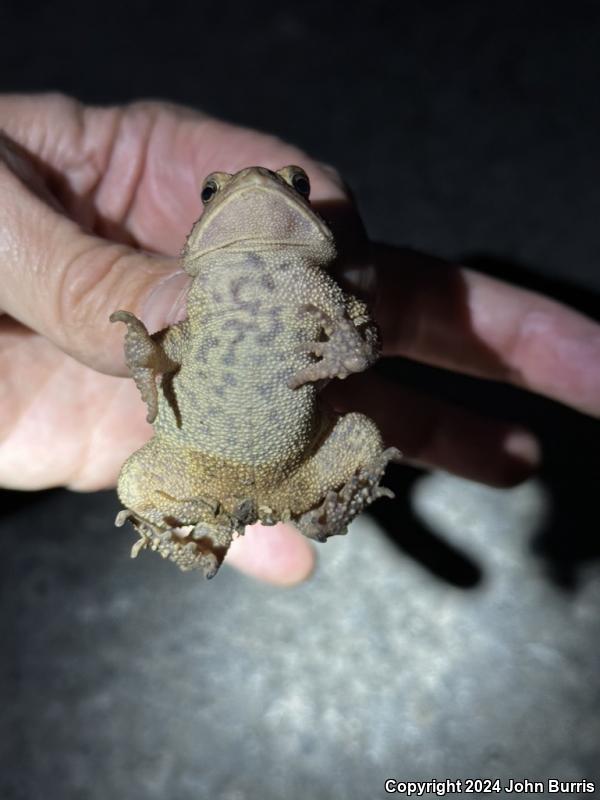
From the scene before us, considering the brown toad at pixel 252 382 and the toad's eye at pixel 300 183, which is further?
the toad's eye at pixel 300 183

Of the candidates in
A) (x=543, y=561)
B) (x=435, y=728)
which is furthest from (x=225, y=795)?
(x=543, y=561)

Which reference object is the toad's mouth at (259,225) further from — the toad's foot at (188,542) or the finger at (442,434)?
the finger at (442,434)

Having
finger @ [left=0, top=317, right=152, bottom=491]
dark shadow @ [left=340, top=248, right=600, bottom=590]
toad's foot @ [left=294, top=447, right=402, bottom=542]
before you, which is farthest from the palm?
toad's foot @ [left=294, top=447, right=402, bottom=542]

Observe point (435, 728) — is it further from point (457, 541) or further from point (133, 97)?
point (133, 97)

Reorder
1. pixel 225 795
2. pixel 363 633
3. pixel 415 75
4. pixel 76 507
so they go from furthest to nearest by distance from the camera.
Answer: pixel 415 75 < pixel 76 507 < pixel 363 633 < pixel 225 795

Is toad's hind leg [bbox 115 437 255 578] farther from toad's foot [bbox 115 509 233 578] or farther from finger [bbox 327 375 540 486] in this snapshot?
Answer: finger [bbox 327 375 540 486]

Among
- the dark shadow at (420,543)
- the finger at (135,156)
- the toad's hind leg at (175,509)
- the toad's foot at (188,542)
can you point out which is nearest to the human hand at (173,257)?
the finger at (135,156)
